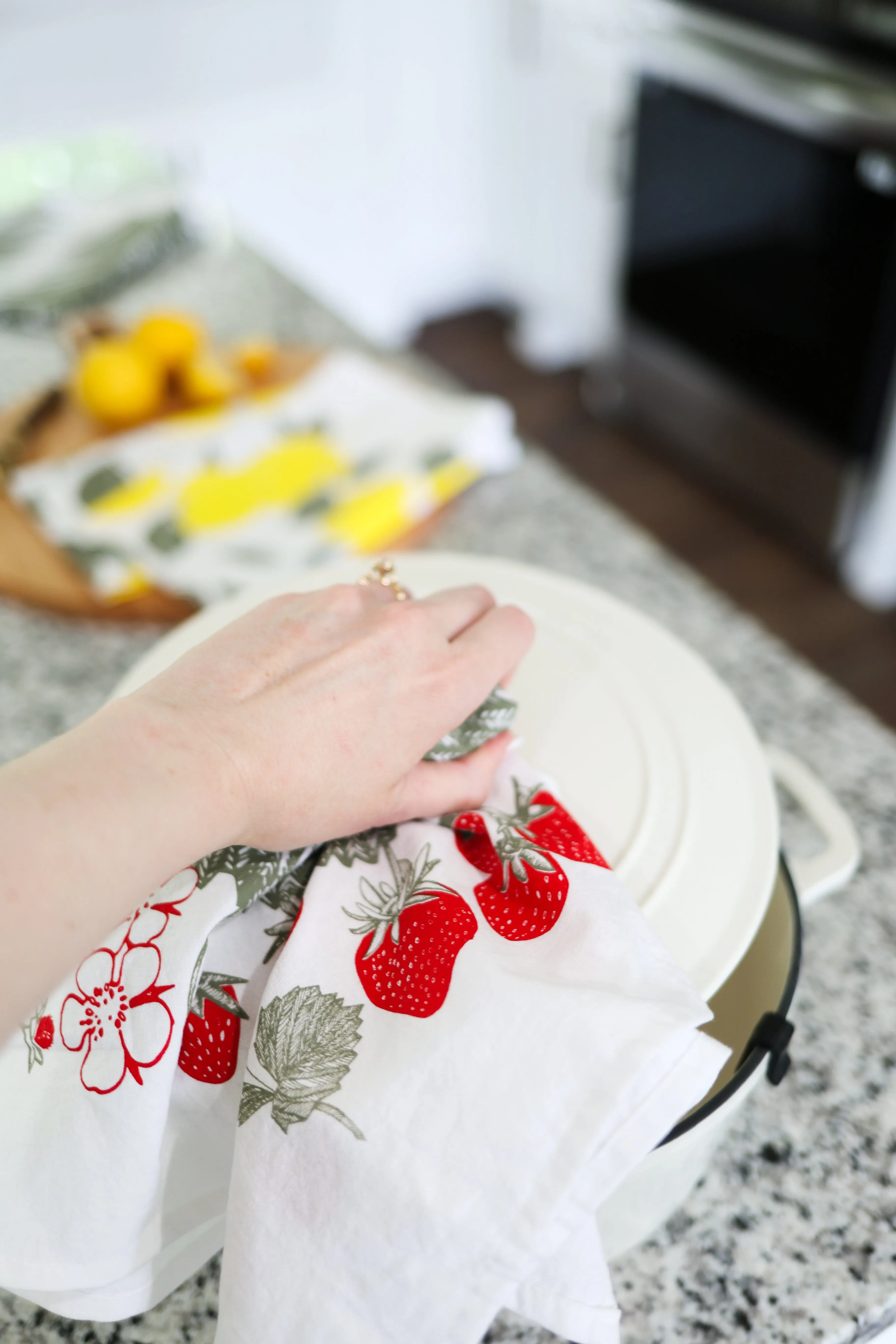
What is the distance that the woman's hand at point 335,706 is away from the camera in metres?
0.40

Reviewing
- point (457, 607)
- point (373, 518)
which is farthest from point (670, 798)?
point (373, 518)

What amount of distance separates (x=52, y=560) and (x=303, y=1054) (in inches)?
24.1

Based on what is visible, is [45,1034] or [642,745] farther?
[642,745]

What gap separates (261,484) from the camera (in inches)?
35.3

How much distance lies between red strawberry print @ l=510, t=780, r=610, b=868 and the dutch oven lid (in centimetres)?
3

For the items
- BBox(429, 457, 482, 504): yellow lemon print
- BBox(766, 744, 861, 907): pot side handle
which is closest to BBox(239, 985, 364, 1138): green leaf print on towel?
BBox(766, 744, 861, 907): pot side handle

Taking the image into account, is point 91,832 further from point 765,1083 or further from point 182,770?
point 765,1083

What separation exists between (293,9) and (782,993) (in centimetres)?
262

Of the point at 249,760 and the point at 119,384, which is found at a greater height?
the point at 249,760

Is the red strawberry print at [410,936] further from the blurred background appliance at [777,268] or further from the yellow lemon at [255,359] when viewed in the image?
the blurred background appliance at [777,268]

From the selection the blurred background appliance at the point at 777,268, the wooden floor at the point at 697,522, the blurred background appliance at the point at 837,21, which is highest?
the blurred background appliance at the point at 837,21

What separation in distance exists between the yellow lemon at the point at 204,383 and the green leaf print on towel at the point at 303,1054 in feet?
2.54

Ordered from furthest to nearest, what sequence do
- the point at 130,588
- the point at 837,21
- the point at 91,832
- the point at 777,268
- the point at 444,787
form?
the point at 777,268 → the point at 837,21 → the point at 130,588 → the point at 444,787 → the point at 91,832

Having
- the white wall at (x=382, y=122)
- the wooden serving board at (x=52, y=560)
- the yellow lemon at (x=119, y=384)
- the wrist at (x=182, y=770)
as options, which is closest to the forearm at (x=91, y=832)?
the wrist at (x=182, y=770)
